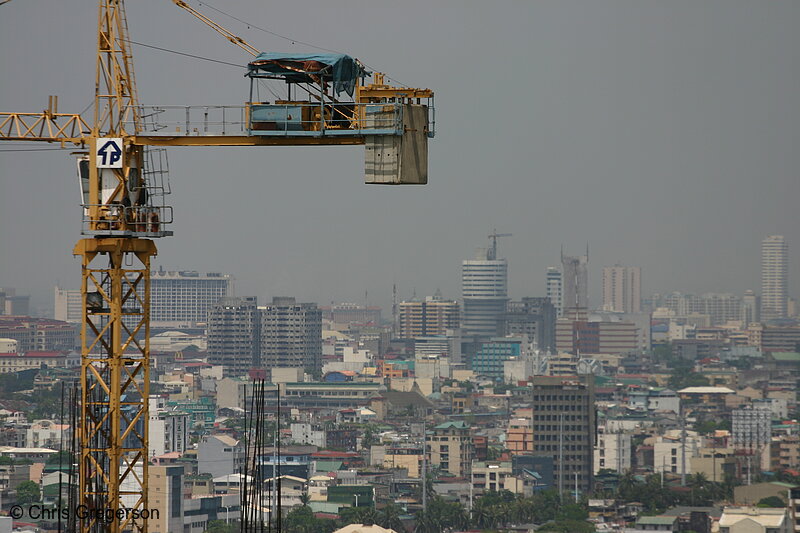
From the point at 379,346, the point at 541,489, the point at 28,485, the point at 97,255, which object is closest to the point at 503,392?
the point at 379,346

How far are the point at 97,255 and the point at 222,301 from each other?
388 feet

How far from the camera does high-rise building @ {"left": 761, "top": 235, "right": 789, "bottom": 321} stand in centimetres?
14750

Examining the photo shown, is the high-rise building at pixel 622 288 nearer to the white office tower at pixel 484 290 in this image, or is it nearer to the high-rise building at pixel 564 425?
the white office tower at pixel 484 290

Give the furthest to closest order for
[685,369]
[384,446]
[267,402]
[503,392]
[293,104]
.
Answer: [685,369] → [503,392] → [267,402] → [384,446] → [293,104]

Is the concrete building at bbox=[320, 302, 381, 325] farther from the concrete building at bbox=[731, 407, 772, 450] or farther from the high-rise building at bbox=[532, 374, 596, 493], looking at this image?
the high-rise building at bbox=[532, 374, 596, 493]

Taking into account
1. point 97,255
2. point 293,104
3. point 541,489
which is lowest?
point 541,489

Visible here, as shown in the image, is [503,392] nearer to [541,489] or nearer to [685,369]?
[685,369]

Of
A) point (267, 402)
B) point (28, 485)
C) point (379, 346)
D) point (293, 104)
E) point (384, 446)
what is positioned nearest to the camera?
point (293, 104)

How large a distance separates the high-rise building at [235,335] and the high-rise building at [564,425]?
5326 cm

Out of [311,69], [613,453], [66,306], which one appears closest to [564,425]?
[613,453]

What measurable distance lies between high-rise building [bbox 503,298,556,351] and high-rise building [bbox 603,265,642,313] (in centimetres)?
1596

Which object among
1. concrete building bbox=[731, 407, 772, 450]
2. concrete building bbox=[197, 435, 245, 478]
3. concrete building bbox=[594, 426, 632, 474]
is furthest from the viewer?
concrete building bbox=[731, 407, 772, 450]

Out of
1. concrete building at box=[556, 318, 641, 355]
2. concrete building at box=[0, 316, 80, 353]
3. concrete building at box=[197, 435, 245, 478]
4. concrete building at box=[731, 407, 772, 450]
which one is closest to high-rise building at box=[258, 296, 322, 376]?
concrete building at box=[0, 316, 80, 353]

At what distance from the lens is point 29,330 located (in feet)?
400
